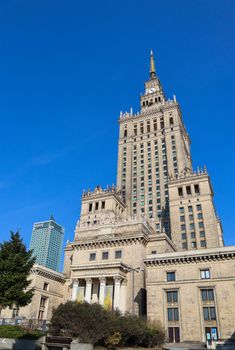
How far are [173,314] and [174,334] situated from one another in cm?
266

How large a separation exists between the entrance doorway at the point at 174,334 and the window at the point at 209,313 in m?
4.53

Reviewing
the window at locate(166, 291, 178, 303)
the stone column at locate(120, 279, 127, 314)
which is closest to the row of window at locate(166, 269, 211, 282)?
the window at locate(166, 291, 178, 303)

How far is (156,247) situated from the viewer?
62656 millimetres

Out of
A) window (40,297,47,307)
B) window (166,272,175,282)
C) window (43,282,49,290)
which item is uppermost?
window (43,282,49,290)

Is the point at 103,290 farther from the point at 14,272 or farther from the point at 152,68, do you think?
the point at 152,68

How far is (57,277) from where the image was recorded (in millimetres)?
71625

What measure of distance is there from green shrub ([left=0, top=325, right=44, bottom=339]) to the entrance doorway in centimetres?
1954

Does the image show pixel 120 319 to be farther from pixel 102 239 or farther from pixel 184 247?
pixel 184 247

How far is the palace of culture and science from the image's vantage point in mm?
45531

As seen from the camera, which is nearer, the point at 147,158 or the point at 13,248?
the point at 13,248

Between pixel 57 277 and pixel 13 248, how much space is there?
103 feet

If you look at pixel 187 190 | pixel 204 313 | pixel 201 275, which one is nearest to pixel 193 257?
Answer: pixel 201 275

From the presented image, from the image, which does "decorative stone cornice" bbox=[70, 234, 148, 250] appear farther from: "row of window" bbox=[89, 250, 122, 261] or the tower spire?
the tower spire

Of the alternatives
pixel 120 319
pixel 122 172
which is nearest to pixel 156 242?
pixel 120 319
